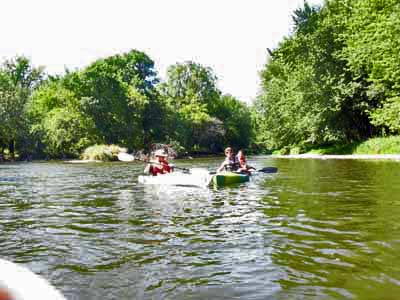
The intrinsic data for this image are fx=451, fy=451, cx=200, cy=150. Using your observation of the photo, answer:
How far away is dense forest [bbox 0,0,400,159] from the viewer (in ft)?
101

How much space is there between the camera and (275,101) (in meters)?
46.8

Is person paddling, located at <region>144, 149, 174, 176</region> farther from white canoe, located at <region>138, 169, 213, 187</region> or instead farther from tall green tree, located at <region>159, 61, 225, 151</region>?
tall green tree, located at <region>159, 61, 225, 151</region>

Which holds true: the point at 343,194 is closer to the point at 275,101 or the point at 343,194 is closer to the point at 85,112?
the point at 275,101

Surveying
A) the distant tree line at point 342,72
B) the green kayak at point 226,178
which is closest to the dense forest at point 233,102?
the distant tree line at point 342,72

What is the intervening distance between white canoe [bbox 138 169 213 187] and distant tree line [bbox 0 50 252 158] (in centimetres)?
3405

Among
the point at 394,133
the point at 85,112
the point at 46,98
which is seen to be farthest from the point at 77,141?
the point at 394,133

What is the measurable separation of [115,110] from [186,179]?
124 ft

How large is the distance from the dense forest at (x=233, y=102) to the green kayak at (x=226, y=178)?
14892 mm

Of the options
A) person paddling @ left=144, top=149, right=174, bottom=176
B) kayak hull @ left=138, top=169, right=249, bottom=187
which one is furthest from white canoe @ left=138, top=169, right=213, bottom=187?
person paddling @ left=144, top=149, right=174, bottom=176

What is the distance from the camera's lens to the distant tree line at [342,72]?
27.7 m

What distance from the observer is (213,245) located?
626cm

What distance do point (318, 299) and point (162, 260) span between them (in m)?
2.11

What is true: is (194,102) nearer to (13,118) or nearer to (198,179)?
(13,118)

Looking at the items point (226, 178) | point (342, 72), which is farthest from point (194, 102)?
point (226, 178)
